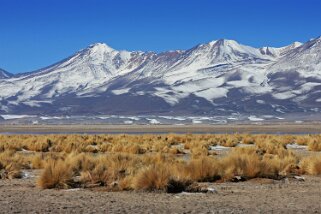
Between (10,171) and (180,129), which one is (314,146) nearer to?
(10,171)

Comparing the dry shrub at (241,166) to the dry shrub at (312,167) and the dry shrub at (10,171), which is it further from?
the dry shrub at (10,171)

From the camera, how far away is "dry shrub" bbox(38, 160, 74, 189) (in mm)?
13672

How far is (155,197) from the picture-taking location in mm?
12320

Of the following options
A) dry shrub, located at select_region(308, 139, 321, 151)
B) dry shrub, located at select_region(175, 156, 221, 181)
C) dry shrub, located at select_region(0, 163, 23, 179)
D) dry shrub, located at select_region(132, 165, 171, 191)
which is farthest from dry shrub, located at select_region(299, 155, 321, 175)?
dry shrub, located at select_region(308, 139, 321, 151)

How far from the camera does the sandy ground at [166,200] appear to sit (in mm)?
10820

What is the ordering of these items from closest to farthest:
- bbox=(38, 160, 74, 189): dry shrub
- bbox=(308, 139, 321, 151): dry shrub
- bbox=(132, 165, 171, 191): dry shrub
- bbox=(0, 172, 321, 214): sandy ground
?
bbox=(0, 172, 321, 214): sandy ground
bbox=(132, 165, 171, 191): dry shrub
bbox=(38, 160, 74, 189): dry shrub
bbox=(308, 139, 321, 151): dry shrub

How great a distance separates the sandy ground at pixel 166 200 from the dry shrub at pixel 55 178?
256 millimetres

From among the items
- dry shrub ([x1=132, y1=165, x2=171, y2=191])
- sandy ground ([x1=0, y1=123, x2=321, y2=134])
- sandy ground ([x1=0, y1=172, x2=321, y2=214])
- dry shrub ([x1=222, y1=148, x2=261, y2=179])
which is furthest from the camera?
sandy ground ([x1=0, y1=123, x2=321, y2=134])

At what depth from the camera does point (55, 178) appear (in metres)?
13.9

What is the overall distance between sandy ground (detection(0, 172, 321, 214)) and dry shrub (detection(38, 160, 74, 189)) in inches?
10.1

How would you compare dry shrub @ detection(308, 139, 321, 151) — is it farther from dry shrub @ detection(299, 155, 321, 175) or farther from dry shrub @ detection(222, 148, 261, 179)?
dry shrub @ detection(222, 148, 261, 179)

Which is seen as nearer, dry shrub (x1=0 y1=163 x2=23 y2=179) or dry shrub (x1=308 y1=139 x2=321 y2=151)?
dry shrub (x1=0 y1=163 x2=23 y2=179)

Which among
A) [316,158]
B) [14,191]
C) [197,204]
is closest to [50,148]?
[316,158]

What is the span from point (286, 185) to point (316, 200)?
8.16 ft
